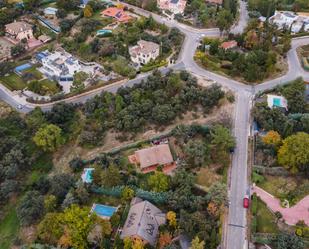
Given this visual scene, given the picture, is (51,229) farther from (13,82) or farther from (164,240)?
(13,82)

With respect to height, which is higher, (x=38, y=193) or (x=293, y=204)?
(x=293, y=204)

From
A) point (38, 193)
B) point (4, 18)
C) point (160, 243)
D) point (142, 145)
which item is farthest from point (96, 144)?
point (4, 18)

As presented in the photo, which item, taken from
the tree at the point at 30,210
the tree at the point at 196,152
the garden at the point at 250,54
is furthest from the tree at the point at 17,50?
the tree at the point at 196,152

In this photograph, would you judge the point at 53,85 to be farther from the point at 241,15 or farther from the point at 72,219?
the point at 241,15

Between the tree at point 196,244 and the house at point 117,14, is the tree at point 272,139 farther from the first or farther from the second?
the house at point 117,14

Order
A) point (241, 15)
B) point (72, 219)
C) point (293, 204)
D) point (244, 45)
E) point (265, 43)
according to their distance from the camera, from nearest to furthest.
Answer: point (72, 219) → point (293, 204) → point (265, 43) → point (244, 45) → point (241, 15)

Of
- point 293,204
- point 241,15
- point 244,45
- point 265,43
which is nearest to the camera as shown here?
point 293,204
